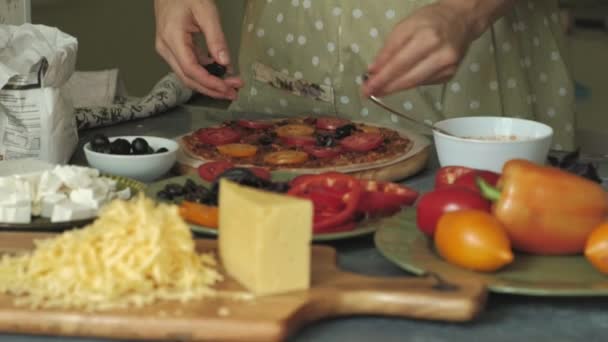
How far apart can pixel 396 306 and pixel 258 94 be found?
1.21 meters

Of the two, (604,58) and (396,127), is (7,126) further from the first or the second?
(604,58)

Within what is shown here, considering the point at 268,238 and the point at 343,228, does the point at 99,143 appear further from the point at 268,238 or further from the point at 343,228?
the point at 268,238

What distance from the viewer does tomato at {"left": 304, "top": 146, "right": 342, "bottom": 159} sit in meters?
1.70

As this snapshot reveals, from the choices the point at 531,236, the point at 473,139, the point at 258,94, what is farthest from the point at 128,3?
the point at 531,236

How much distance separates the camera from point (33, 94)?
5.13ft

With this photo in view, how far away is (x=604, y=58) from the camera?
5.07 meters

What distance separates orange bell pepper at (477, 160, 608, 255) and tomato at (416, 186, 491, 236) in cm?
2

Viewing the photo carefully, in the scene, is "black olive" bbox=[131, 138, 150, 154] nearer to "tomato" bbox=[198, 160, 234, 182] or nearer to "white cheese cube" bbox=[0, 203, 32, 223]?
"tomato" bbox=[198, 160, 234, 182]

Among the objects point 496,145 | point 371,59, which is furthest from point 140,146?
point 371,59

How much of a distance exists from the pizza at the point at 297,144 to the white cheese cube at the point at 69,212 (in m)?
0.33

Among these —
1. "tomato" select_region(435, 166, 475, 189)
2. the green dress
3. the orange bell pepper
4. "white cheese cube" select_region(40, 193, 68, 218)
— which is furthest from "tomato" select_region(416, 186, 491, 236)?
the green dress

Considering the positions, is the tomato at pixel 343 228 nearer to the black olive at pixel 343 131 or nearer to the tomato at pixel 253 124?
the black olive at pixel 343 131

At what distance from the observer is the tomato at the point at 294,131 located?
182 cm

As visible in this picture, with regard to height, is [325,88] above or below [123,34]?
above
